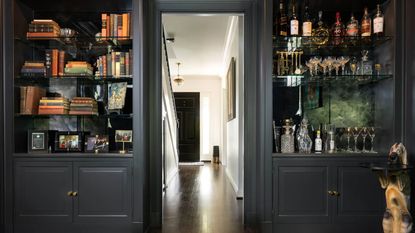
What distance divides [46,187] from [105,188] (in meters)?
0.55

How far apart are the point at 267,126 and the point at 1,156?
2.47 m

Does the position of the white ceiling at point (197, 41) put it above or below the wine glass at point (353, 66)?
above

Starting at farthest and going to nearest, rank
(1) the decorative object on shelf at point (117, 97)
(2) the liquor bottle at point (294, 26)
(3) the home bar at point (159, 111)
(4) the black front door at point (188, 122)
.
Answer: (4) the black front door at point (188, 122)
(1) the decorative object on shelf at point (117, 97)
(2) the liquor bottle at point (294, 26)
(3) the home bar at point (159, 111)

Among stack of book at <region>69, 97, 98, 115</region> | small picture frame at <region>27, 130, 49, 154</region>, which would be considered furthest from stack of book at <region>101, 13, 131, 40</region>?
small picture frame at <region>27, 130, 49, 154</region>

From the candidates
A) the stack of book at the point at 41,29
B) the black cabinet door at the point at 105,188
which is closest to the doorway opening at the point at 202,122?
the black cabinet door at the point at 105,188

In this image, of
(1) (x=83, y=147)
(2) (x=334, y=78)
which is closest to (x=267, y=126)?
(2) (x=334, y=78)

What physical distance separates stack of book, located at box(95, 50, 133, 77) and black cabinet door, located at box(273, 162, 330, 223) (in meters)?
1.70

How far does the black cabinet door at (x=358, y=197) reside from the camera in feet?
9.62

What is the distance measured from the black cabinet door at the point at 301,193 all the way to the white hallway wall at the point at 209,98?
6.92 m

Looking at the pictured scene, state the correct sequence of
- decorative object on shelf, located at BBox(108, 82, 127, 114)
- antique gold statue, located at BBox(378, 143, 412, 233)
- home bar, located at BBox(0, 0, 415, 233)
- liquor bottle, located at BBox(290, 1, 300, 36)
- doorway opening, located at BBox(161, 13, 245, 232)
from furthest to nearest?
1. doorway opening, located at BBox(161, 13, 245, 232)
2. decorative object on shelf, located at BBox(108, 82, 127, 114)
3. liquor bottle, located at BBox(290, 1, 300, 36)
4. home bar, located at BBox(0, 0, 415, 233)
5. antique gold statue, located at BBox(378, 143, 412, 233)

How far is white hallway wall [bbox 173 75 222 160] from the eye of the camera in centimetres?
992

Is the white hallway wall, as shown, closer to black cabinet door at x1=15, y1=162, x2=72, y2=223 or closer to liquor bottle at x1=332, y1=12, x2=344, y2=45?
liquor bottle at x1=332, y1=12, x2=344, y2=45

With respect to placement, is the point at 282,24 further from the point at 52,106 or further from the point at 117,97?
the point at 52,106

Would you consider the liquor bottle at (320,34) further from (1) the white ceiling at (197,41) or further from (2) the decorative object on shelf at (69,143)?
(2) the decorative object on shelf at (69,143)
